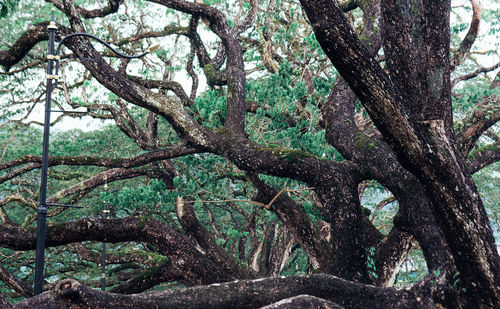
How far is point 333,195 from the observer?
6.52 m

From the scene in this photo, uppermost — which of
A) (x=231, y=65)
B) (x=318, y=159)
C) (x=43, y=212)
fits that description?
(x=231, y=65)

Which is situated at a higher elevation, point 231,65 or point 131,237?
point 231,65

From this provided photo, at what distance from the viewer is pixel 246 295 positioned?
4859 mm

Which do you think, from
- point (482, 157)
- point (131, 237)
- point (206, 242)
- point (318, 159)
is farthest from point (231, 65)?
point (482, 157)

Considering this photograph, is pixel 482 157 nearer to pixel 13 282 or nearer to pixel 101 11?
pixel 101 11

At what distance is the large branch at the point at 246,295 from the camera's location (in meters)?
4.23

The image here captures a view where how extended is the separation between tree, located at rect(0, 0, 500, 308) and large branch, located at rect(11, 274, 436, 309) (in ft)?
0.05

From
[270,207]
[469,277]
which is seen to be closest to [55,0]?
[270,207]

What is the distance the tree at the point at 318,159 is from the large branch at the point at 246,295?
0.01 m

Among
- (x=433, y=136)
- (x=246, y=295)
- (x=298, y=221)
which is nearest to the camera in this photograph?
(x=433, y=136)

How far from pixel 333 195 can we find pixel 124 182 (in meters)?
9.46

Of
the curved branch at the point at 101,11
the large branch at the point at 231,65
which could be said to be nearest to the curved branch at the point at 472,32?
the large branch at the point at 231,65

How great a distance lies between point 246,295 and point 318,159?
2.45 metres

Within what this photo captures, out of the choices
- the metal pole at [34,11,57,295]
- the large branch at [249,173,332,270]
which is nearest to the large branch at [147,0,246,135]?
the large branch at [249,173,332,270]
